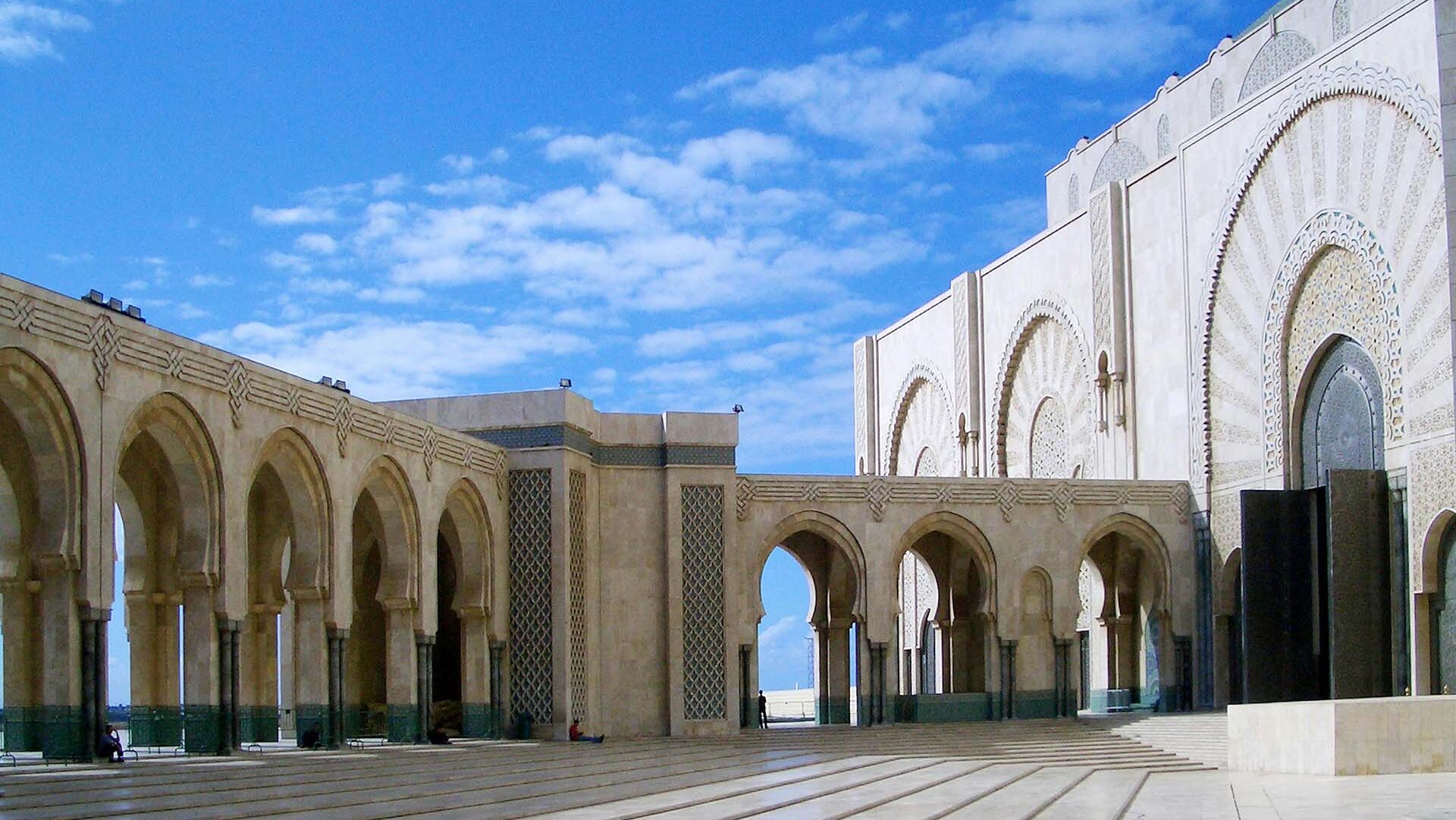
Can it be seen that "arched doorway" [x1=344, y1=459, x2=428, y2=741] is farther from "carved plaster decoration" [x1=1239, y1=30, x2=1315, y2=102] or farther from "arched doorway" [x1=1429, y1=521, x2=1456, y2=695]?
"carved plaster decoration" [x1=1239, y1=30, x2=1315, y2=102]

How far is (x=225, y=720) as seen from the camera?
12750 mm

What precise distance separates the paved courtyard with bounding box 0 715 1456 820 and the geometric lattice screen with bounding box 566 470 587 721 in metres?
1.15

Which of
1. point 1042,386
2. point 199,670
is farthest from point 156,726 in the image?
point 1042,386

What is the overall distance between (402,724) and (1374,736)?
8.10 meters

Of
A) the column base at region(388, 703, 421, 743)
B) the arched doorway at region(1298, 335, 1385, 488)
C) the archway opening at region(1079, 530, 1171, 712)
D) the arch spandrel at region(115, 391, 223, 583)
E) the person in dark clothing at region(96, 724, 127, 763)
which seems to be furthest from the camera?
the archway opening at region(1079, 530, 1171, 712)

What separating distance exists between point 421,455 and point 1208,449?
8.46 m

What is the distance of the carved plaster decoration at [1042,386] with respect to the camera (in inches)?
863

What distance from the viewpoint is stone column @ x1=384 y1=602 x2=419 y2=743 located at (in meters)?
15.5

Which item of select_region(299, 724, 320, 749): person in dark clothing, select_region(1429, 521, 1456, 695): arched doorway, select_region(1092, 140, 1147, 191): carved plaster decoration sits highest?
select_region(1092, 140, 1147, 191): carved plaster decoration

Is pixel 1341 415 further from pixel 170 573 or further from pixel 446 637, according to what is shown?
pixel 170 573

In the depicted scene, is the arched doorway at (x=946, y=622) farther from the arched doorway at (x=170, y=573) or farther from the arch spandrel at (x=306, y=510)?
the arched doorway at (x=170, y=573)

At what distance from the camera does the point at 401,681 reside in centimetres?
1559

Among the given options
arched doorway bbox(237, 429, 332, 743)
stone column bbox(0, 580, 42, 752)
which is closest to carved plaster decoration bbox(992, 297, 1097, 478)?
arched doorway bbox(237, 429, 332, 743)

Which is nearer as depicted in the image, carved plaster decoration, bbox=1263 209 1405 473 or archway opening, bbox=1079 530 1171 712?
carved plaster decoration, bbox=1263 209 1405 473
